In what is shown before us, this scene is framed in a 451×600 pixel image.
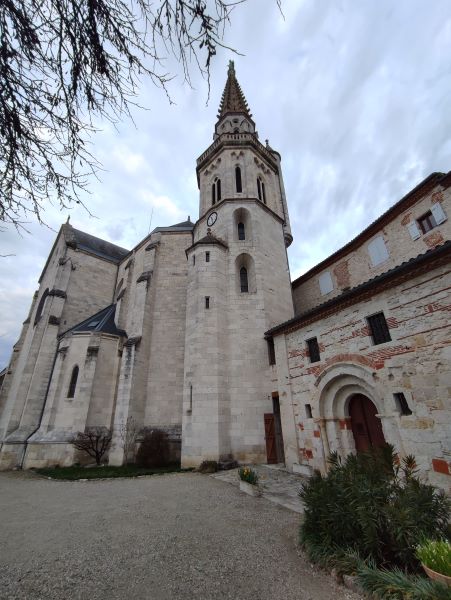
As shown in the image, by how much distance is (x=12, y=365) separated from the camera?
2016 cm

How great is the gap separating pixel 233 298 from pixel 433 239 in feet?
28.5

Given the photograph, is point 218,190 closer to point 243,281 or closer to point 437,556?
point 243,281

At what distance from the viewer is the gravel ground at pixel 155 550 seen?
122 inches

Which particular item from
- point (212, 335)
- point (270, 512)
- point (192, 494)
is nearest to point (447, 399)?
point (270, 512)

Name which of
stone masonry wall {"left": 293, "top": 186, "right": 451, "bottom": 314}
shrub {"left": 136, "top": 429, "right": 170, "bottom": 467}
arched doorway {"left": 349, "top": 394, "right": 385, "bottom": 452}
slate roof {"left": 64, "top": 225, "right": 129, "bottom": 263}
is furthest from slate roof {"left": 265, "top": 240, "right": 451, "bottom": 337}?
slate roof {"left": 64, "top": 225, "right": 129, "bottom": 263}

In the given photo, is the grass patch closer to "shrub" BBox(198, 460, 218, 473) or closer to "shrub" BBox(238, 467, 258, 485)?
"shrub" BBox(198, 460, 218, 473)

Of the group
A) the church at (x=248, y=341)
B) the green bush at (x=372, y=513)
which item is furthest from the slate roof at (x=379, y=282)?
the green bush at (x=372, y=513)

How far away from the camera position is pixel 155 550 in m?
3.99

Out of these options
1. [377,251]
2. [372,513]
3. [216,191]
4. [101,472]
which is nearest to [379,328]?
[372,513]

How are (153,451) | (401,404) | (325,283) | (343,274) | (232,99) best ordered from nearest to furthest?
(401,404) → (153,451) → (343,274) → (325,283) → (232,99)

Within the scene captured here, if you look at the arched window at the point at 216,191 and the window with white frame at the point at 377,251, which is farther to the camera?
the arched window at the point at 216,191

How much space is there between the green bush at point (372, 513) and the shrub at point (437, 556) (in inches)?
9.6

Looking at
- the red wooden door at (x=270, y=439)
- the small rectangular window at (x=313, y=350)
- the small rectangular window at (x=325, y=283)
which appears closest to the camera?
the small rectangular window at (x=313, y=350)

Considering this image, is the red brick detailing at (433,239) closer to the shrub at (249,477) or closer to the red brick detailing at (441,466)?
the red brick detailing at (441,466)
